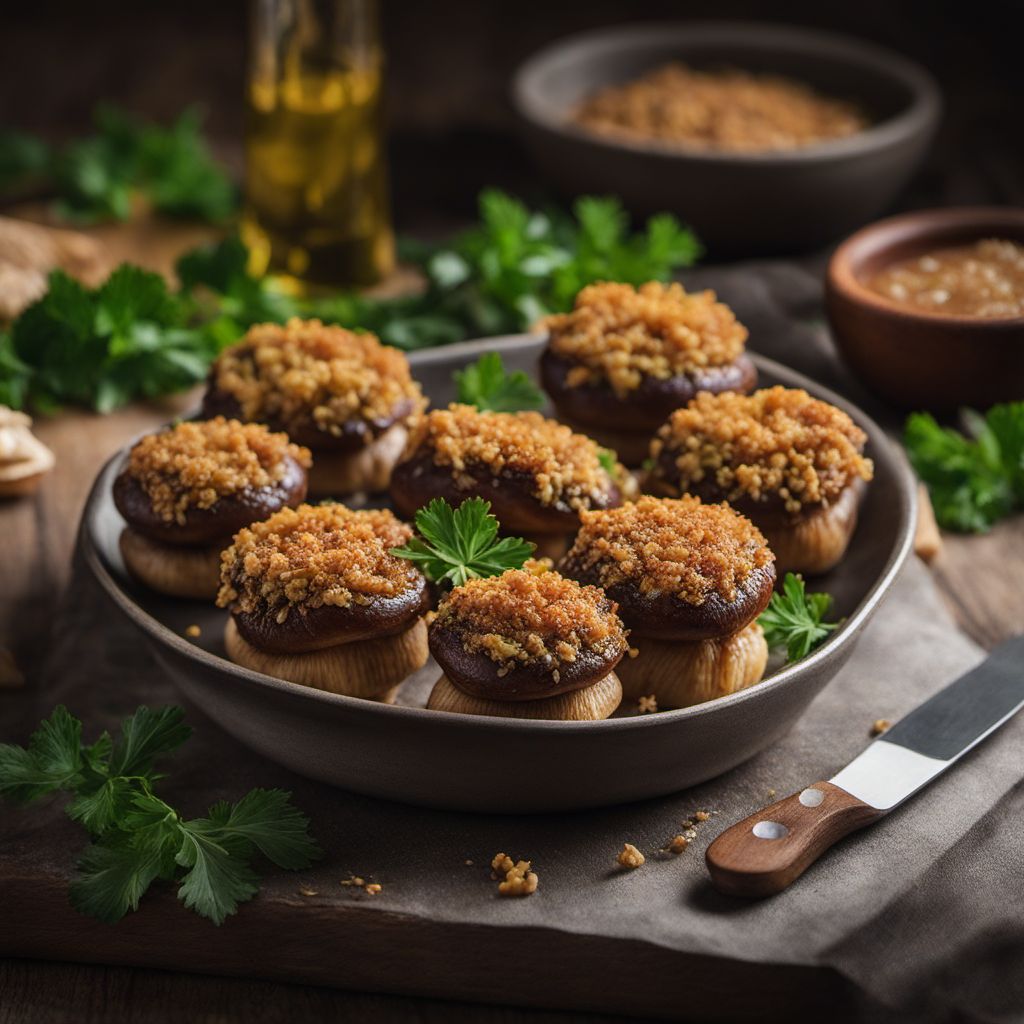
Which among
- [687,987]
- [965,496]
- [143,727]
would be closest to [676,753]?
[687,987]

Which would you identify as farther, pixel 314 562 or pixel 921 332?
pixel 921 332

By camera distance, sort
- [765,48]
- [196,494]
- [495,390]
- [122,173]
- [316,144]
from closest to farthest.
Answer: [196,494]
[495,390]
[316,144]
[122,173]
[765,48]

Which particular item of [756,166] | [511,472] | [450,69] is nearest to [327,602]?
[511,472]

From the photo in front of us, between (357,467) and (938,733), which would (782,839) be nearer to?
(938,733)

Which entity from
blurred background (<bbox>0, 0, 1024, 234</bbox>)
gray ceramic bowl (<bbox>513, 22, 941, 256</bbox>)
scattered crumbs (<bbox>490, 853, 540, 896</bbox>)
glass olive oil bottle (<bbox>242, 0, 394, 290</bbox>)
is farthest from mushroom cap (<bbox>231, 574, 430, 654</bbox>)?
blurred background (<bbox>0, 0, 1024, 234</bbox>)

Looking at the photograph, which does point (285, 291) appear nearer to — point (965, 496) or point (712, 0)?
point (965, 496)

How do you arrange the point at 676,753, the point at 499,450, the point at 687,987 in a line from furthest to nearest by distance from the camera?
the point at 499,450 → the point at 676,753 → the point at 687,987

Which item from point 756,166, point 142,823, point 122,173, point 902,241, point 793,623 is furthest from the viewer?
point 122,173

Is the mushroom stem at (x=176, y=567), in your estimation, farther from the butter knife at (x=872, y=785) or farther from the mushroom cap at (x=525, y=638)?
the butter knife at (x=872, y=785)
